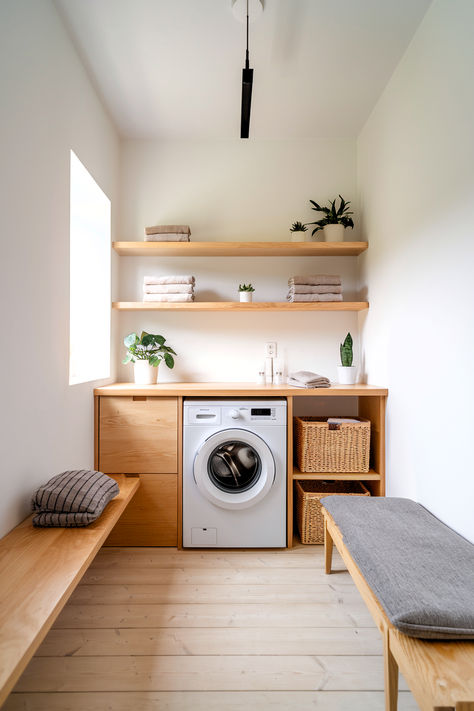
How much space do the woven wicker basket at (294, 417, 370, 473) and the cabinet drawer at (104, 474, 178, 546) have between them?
2.67 feet

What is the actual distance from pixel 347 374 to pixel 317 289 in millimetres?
601

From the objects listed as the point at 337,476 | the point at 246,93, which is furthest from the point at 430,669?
the point at 246,93

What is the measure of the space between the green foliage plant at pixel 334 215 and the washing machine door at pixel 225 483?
1.56 meters

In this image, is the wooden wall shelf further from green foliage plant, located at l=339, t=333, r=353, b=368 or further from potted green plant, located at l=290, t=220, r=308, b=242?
potted green plant, located at l=290, t=220, r=308, b=242

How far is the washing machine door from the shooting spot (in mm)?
2482

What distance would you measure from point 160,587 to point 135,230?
Result: 2.33 metres

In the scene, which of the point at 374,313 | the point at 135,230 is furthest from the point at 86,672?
the point at 135,230

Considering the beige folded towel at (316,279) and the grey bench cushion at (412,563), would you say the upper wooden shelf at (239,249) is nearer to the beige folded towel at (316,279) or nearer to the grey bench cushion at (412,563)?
the beige folded towel at (316,279)

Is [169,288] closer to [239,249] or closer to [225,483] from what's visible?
[239,249]

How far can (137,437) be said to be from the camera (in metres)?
2.55

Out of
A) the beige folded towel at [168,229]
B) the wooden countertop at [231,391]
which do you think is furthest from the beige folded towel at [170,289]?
the wooden countertop at [231,391]

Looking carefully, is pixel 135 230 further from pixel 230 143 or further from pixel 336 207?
pixel 336 207

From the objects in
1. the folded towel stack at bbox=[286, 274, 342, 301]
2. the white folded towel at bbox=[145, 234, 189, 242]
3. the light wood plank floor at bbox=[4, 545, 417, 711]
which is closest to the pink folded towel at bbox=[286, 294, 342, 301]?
the folded towel stack at bbox=[286, 274, 342, 301]

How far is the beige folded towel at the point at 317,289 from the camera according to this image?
9.39 ft
